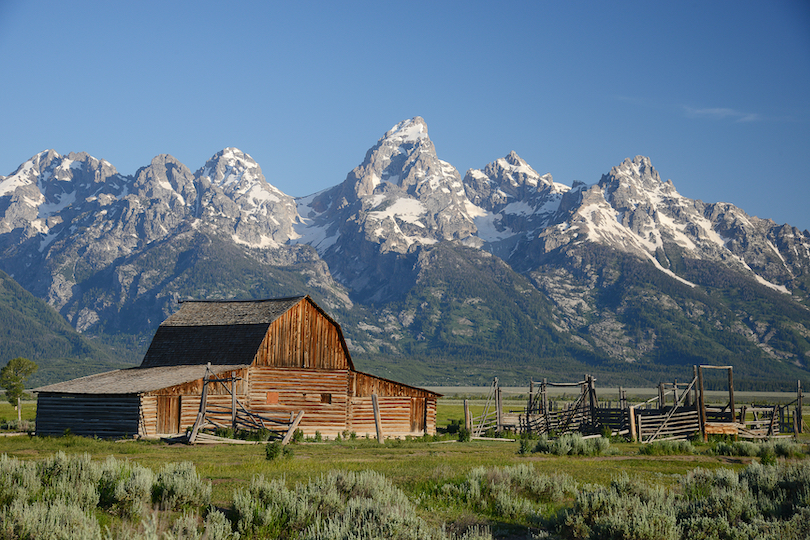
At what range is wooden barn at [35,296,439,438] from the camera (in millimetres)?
34938

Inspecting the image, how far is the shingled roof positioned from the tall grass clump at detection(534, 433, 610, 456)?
18375 mm

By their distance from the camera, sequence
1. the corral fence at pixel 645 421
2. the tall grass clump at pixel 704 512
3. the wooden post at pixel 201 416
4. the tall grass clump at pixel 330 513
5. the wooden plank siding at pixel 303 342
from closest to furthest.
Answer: the tall grass clump at pixel 330 513 → the tall grass clump at pixel 704 512 → the wooden post at pixel 201 416 → the corral fence at pixel 645 421 → the wooden plank siding at pixel 303 342

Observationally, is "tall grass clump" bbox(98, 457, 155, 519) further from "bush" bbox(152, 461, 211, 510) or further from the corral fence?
the corral fence

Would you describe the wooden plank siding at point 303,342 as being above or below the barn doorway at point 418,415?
above

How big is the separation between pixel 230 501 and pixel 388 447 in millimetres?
17096

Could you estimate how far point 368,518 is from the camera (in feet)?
38.2

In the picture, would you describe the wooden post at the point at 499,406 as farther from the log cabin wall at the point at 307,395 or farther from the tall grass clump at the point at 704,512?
the tall grass clump at the point at 704,512

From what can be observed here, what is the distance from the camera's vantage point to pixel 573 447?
89.4 feet

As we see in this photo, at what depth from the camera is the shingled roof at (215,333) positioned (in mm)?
40531

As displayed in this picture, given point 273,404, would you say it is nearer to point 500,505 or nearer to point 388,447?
point 388,447

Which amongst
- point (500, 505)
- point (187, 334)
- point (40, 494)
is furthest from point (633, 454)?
point (187, 334)

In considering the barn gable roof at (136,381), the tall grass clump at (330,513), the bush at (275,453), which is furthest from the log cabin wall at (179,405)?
the tall grass clump at (330,513)

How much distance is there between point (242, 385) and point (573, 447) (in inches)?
745

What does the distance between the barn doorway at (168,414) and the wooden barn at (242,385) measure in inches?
2.0
